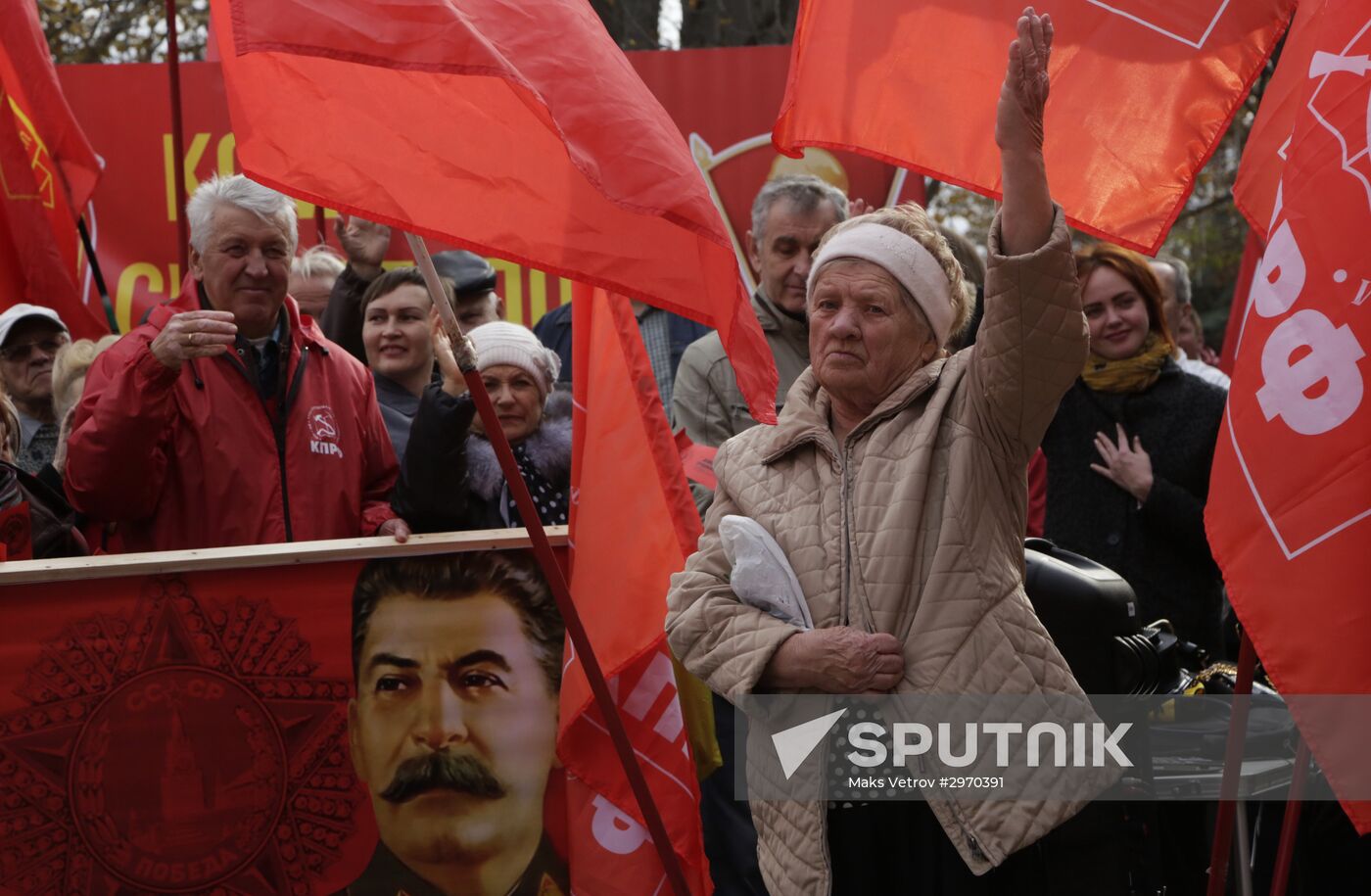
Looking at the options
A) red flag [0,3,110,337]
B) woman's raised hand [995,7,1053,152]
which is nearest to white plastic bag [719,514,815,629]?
woman's raised hand [995,7,1053,152]

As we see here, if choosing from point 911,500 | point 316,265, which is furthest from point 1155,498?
point 316,265

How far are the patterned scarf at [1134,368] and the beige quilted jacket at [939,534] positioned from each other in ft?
7.44

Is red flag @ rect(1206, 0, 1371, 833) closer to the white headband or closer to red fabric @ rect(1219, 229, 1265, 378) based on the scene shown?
the white headband

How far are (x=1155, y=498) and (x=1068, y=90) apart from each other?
66.5 inches

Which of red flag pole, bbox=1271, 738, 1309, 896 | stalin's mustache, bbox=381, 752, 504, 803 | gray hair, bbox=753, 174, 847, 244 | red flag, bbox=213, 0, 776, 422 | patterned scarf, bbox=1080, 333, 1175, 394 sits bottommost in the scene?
stalin's mustache, bbox=381, 752, 504, 803

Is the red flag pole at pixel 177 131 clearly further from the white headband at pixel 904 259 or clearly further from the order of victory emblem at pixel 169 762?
the white headband at pixel 904 259

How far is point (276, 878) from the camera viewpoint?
4.06 meters

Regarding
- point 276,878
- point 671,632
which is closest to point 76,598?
point 276,878

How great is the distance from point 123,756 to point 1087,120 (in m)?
2.70

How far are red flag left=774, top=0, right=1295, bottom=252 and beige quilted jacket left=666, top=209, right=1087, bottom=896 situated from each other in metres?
0.81

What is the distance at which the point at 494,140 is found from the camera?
3.65 m

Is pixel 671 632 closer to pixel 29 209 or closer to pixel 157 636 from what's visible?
pixel 157 636

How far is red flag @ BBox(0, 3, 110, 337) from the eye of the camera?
6191 mm

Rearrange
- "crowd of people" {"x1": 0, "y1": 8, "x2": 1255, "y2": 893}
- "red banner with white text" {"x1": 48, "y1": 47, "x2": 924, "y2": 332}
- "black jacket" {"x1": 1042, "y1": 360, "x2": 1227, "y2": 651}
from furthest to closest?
1. "red banner with white text" {"x1": 48, "y1": 47, "x2": 924, "y2": 332}
2. "black jacket" {"x1": 1042, "y1": 360, "x2": 1227, "y2": 651}
3. "crowd of people" {"x1": 0, "y1": 8, "x2": 1255, "y2": 893}
